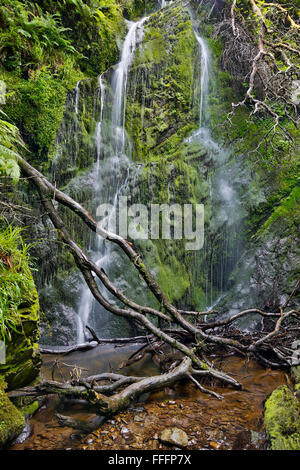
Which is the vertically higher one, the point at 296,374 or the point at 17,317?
the point at 17,317

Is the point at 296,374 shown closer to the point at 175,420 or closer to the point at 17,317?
the point at 175,420

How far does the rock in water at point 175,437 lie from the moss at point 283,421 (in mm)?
699

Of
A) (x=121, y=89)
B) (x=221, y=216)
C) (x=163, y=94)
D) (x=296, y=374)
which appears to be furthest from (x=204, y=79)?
(x=296, y=374)

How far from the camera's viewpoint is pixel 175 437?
7.90ft

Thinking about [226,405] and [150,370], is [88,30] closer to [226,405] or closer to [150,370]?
[150,370]

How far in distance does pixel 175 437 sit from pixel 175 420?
36 centimetres

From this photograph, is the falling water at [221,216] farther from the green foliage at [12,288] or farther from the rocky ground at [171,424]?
the green foliage at [12,288]

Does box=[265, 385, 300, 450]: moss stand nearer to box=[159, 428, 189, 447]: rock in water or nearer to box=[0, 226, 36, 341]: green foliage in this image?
box=[159, 428, 189, 447]: rock in water

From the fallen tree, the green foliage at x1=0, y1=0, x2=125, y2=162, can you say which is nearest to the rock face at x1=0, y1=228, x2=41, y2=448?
the fallen tree

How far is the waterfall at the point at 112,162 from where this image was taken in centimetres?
617

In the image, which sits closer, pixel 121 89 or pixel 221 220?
pixel 221 220

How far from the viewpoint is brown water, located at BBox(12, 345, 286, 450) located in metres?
2.44

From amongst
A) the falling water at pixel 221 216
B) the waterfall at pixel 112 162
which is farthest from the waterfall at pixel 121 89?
the falling water at pixel 221 216
